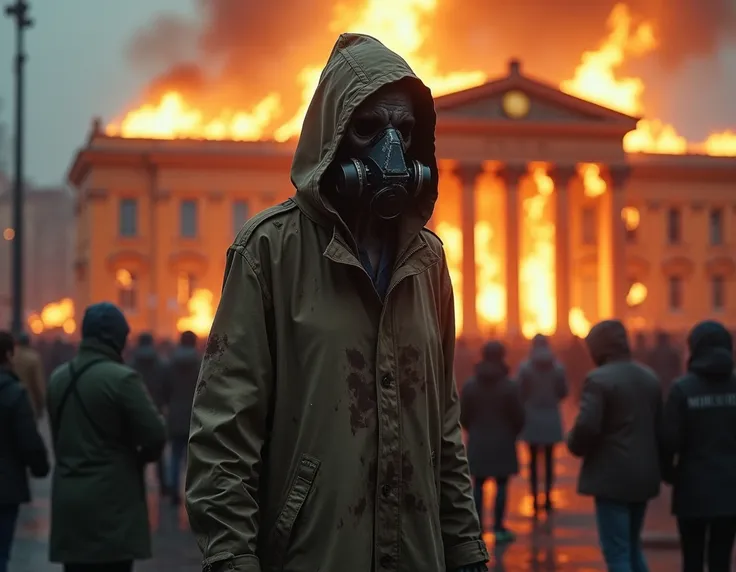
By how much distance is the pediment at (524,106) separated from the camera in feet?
179

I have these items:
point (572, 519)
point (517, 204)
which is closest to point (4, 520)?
point (572, 519)

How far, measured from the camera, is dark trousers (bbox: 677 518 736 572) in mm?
6895

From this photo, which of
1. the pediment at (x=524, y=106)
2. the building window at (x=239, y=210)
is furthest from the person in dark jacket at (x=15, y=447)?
the building window at (x=239, y=210)

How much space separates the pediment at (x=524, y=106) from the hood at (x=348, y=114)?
51100 millimetres

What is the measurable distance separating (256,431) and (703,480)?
14.5ft

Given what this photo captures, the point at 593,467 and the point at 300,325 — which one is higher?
the point at 300,325

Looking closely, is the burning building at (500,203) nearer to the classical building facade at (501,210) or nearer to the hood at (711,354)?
the classical building facade at (501,210)

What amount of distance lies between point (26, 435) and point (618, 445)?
3.28 metres

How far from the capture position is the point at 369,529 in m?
2.93

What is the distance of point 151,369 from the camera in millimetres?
13469

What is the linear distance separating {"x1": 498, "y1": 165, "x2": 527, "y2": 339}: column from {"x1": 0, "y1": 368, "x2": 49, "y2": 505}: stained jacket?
47.6 meters

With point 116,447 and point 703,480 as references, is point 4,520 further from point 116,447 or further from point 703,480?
point 703,480

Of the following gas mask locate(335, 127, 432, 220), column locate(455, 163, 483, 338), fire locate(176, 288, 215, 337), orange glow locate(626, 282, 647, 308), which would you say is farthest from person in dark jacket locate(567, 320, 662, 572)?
orange glow locate(626, 282, 647, 308)

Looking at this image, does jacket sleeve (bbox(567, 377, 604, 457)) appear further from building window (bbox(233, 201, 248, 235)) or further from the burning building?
building window (bbox(233, 201, 248, 235))
